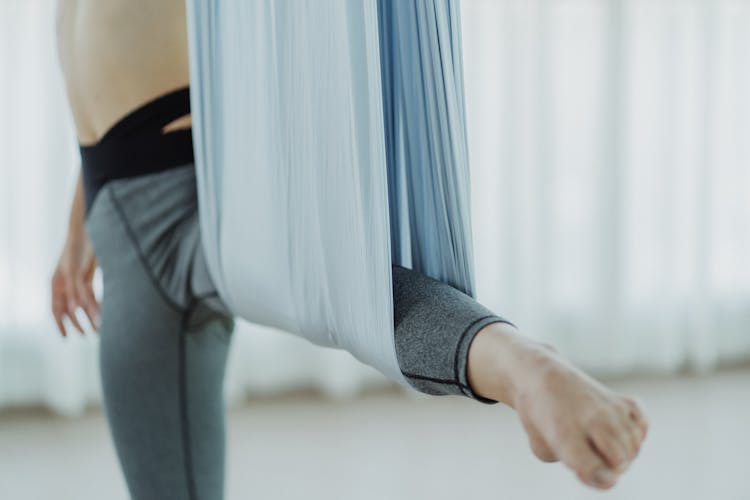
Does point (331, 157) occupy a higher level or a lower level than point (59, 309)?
higher

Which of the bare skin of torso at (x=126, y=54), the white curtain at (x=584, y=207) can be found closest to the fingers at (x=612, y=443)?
the bare skin of torso at (x=126, y=54)

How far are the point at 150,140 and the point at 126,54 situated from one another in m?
0.10

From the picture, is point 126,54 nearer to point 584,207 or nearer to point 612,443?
point 612,443

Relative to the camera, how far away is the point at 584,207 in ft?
9.40

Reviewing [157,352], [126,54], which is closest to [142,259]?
[157,352]

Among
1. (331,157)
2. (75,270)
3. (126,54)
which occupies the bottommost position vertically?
(75,270)

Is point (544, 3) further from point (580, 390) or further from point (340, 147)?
point (580, 390)

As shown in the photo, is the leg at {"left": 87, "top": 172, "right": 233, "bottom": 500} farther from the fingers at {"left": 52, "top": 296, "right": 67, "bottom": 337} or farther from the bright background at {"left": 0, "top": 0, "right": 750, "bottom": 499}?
the bright background at {"left": 0, "top": 0, "right": 750, "bottom": 499}

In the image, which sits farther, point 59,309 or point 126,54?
point 59,309

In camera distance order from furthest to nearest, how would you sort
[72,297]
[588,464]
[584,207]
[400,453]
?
[584,207] < [400,453] < [72,297] < [588,464]

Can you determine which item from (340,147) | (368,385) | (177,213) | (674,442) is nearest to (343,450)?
(368,385)

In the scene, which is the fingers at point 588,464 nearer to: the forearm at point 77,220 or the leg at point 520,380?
the leg at point 520,380

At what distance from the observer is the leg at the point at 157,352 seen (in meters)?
1.06

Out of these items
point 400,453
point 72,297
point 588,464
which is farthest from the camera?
point 400,453
